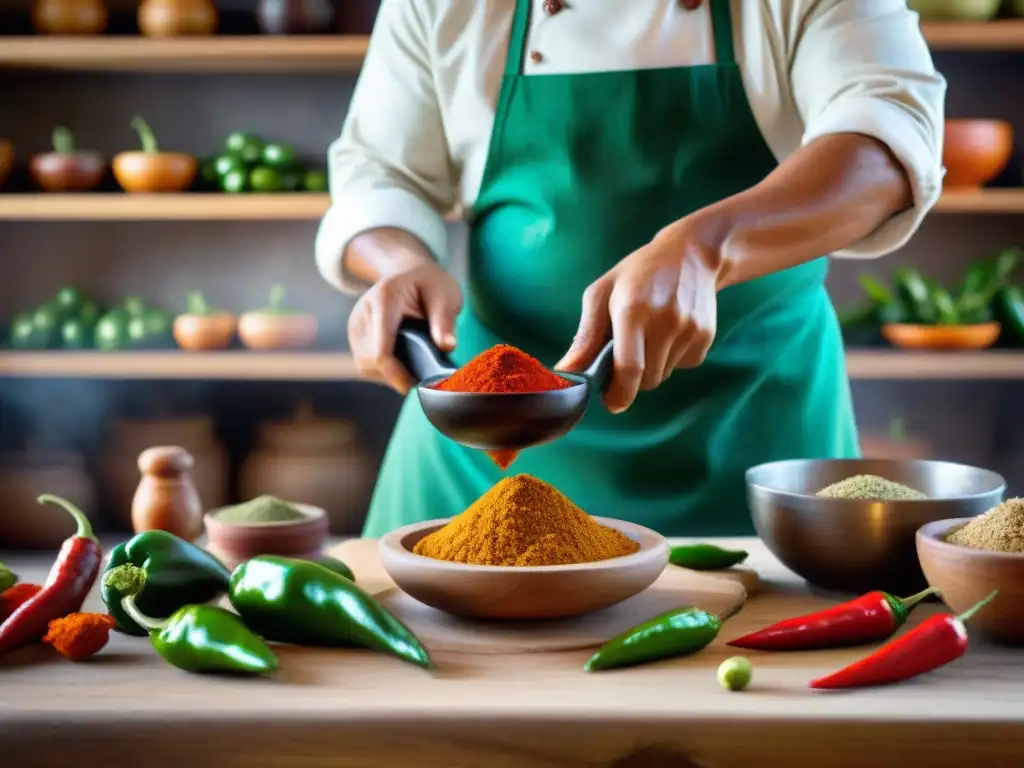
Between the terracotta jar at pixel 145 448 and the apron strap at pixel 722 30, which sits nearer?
the apron strap at pixel 722 30

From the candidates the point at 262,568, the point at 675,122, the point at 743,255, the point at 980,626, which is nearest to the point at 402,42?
the point at 675,122

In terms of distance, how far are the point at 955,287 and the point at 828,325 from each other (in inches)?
64.2

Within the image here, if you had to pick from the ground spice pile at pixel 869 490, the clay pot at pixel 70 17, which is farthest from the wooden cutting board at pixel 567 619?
the clay pot at pixel 70 17

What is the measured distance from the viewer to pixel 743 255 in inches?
50.4

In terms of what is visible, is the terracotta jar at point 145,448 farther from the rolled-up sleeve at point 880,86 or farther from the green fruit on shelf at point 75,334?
the rolled-up sleeve at point 880,86

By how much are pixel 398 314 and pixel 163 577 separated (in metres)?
0.45

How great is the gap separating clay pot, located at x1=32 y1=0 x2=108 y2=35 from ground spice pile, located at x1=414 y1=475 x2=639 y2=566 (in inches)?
95.6

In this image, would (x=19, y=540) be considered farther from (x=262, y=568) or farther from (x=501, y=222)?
(x=262, y=568)

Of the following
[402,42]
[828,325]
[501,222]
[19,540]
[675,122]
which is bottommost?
[19,540]

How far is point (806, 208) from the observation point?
131 centimetres

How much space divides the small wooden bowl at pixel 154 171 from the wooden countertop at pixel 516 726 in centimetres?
228

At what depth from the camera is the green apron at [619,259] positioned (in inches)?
61.7

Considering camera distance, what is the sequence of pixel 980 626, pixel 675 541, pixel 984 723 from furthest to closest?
pixel 675 541 < pixel 980 626 < pixel 984 723

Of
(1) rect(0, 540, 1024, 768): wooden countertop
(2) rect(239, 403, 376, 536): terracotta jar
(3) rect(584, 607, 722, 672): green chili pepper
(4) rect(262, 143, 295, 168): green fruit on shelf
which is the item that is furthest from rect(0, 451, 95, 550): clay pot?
(3) rect(584, 607, 722, 672): green chili pepper
